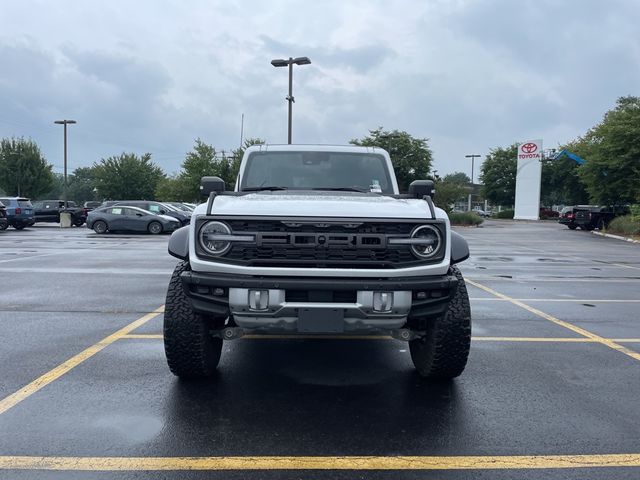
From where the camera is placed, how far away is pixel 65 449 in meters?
3.25

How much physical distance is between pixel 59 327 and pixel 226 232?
3.51 metres

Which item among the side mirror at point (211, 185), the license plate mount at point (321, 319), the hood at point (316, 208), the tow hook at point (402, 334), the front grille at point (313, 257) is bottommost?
the tow hook at point (402, 334)

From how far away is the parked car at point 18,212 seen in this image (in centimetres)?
2764

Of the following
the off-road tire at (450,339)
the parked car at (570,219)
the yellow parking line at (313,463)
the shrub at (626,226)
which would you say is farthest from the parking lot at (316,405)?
the parked car at (570,219)

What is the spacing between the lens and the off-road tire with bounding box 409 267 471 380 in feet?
13.6

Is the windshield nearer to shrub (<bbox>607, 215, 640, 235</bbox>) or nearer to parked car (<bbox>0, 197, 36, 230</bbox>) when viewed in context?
shrub (<bbox>607, 215, 640, 235</bbox>)

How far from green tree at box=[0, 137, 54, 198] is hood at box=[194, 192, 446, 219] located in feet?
181

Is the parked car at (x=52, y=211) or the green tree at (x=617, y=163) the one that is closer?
the green tree at (x=617, y=163)

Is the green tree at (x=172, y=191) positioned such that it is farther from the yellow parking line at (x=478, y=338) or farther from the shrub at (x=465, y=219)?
the yellow parking line at (x=478, y=338)

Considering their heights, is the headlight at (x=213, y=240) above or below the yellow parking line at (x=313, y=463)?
above

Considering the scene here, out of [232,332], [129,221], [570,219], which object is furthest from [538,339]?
[570,219]

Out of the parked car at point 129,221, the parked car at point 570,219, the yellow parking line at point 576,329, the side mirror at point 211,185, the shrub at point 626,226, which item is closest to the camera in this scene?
the side mirror at point 211,185

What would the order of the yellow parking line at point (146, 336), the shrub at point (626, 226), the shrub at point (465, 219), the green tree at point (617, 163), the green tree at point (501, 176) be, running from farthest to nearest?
the green tree at point (501, 176) → the shrub at point (465, 219) → the green tree at point (617, 163) → the shrub at point (626, 226) → the yellow parking line at point (146, 336)

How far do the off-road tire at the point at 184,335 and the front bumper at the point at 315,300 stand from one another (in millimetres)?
414
